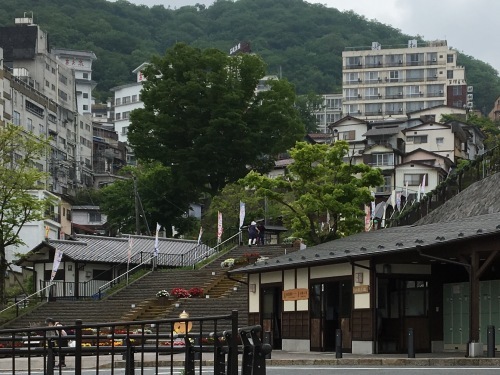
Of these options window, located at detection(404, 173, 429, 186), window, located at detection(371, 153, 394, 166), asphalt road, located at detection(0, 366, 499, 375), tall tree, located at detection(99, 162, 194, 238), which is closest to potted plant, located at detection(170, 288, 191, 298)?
asphalt road, located at detection(0, 366, 499, 375)

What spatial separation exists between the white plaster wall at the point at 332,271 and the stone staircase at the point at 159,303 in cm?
709

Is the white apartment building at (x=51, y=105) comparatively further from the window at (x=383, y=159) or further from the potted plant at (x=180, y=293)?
the potted plant at (x=180, y=293)

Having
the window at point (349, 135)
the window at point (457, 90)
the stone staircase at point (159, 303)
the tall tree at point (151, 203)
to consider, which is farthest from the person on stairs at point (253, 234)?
the window at point (457, 90)

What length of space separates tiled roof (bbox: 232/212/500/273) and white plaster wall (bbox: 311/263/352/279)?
42 centimetres

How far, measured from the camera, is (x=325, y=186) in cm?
4922

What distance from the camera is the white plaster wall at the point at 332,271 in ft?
110

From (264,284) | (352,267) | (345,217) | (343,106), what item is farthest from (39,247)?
(343,106)

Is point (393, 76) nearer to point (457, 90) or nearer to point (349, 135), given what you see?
point (457, 90)

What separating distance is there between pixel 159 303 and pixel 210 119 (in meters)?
27.3

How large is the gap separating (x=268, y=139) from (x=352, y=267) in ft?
137

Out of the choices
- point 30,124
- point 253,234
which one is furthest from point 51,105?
point 253,234

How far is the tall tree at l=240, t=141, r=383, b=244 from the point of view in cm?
4922

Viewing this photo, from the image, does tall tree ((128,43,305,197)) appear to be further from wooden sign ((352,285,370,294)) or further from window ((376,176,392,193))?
wooden sign ((352,285,370,294))

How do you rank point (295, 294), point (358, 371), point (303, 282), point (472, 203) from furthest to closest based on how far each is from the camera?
1. point (472, 203)
2. point (295, 294)
3. point (303, 282)
4. point (358, 371)
